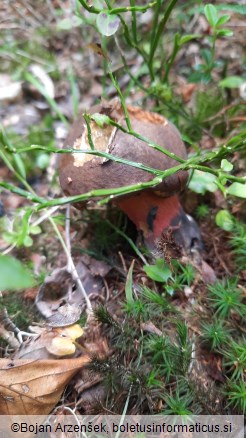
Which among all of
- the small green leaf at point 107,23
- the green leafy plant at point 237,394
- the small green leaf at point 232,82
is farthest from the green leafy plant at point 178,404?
the small green leaf at point 232,82

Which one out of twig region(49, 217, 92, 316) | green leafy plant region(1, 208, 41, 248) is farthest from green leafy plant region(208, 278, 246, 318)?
green leafy plant region(1, 208, 41, 248)

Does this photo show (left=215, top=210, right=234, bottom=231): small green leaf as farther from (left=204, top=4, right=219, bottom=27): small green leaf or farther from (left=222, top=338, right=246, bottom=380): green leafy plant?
(left=204, top=4, right=219, bottom=27): small green leaf

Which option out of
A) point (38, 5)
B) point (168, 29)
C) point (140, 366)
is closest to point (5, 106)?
point (38, 5)

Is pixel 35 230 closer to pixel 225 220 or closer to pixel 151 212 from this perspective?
pixel 151 212

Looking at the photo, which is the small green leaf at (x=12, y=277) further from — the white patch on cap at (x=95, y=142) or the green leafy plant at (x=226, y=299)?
the green leafy plant at (x=226, y=299)

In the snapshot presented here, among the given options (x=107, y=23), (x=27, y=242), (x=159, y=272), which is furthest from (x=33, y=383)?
(x=107, y=23)

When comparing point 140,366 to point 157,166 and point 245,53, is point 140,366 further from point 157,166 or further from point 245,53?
point 245,53
